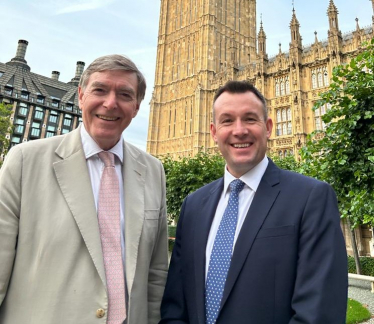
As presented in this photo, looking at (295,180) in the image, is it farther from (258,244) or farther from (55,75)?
(55,75)

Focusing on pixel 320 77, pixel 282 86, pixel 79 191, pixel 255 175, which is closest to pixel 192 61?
pixel 282 86

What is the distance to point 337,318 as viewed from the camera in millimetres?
1457

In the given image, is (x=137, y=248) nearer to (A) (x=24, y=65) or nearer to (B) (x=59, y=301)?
(B) (x=59, y=301)

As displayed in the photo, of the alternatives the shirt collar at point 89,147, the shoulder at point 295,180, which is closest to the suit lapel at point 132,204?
the shirt collar at point 89,147

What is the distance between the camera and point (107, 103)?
1.97 metres

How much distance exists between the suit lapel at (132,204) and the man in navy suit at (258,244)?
1.31 ft

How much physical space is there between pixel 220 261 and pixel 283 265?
1.36ft

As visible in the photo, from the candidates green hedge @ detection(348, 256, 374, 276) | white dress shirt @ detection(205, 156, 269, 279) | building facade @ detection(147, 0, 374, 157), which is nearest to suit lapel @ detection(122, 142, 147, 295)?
white dress shirt @ detection(205, 156, 269, 279)

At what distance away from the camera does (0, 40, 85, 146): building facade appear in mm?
55438

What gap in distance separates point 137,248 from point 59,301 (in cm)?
54

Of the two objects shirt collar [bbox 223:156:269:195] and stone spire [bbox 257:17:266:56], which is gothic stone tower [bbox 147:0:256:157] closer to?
stone spire [bbox 257:17:266:56]

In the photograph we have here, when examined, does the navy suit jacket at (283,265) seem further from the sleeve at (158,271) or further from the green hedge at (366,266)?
the green hedge at (366,266)

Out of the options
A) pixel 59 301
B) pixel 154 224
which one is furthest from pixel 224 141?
pixel 59 301

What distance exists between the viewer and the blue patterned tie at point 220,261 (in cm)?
180
